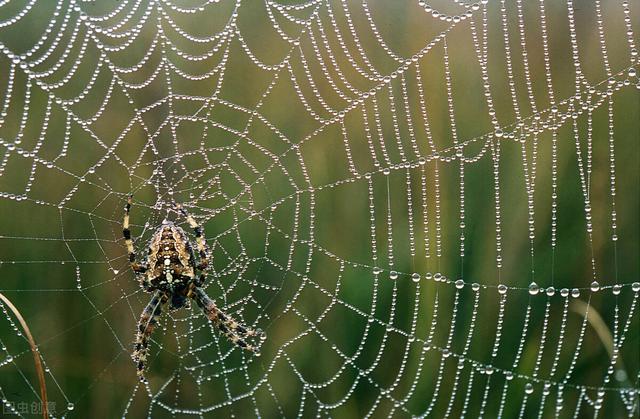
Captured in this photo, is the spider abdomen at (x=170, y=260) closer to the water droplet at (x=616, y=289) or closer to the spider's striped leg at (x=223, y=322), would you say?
the spider's striped leg at (x=223, y=322)

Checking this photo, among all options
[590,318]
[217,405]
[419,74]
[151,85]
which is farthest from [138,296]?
[590,318]

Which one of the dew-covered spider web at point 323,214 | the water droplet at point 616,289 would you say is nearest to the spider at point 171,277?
the dew-covered spider web at point 323,214

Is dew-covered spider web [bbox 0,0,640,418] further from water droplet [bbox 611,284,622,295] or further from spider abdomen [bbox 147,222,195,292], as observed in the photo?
spider abdomen [bbox 147,222,195,292]

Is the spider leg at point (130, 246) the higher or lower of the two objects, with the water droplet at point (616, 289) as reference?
higher

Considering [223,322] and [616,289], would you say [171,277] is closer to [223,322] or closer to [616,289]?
[223,322]

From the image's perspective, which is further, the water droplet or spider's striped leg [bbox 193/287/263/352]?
Answer: the water droplet

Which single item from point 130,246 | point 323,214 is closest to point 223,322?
point 130,246

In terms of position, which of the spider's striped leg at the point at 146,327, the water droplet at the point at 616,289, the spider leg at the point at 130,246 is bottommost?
the spider's striped leg at the point at 146,327

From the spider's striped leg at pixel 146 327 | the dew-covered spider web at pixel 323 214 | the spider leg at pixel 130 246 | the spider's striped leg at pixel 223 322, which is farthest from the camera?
the dew-covered spider web at pixel 323 214

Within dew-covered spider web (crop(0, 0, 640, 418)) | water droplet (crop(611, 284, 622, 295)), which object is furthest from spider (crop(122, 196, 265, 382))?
water droplet (crop(611, 284, 622, 295))
